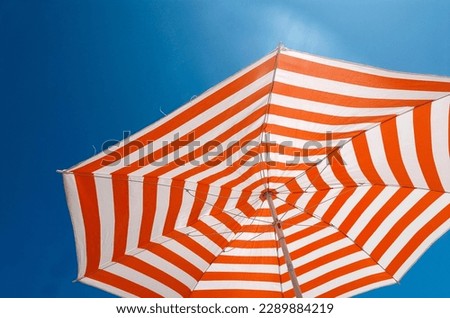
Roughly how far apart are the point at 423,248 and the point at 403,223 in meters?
0.27

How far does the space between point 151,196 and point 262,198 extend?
1073mm

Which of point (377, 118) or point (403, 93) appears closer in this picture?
point (403, 93)

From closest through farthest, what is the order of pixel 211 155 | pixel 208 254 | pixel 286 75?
pixel 286 75 < pixel 211 155 < pixel 208 254

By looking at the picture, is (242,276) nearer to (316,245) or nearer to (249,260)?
(249,260)

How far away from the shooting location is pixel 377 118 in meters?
2.74

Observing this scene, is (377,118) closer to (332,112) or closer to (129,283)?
(332,112)

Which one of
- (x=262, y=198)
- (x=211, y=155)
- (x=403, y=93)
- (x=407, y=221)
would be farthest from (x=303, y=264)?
(x=403, y=93)

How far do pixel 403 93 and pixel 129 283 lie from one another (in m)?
2.47

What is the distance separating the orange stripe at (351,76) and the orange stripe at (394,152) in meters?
0.41

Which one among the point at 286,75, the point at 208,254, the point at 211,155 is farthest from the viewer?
the point at 208,254
